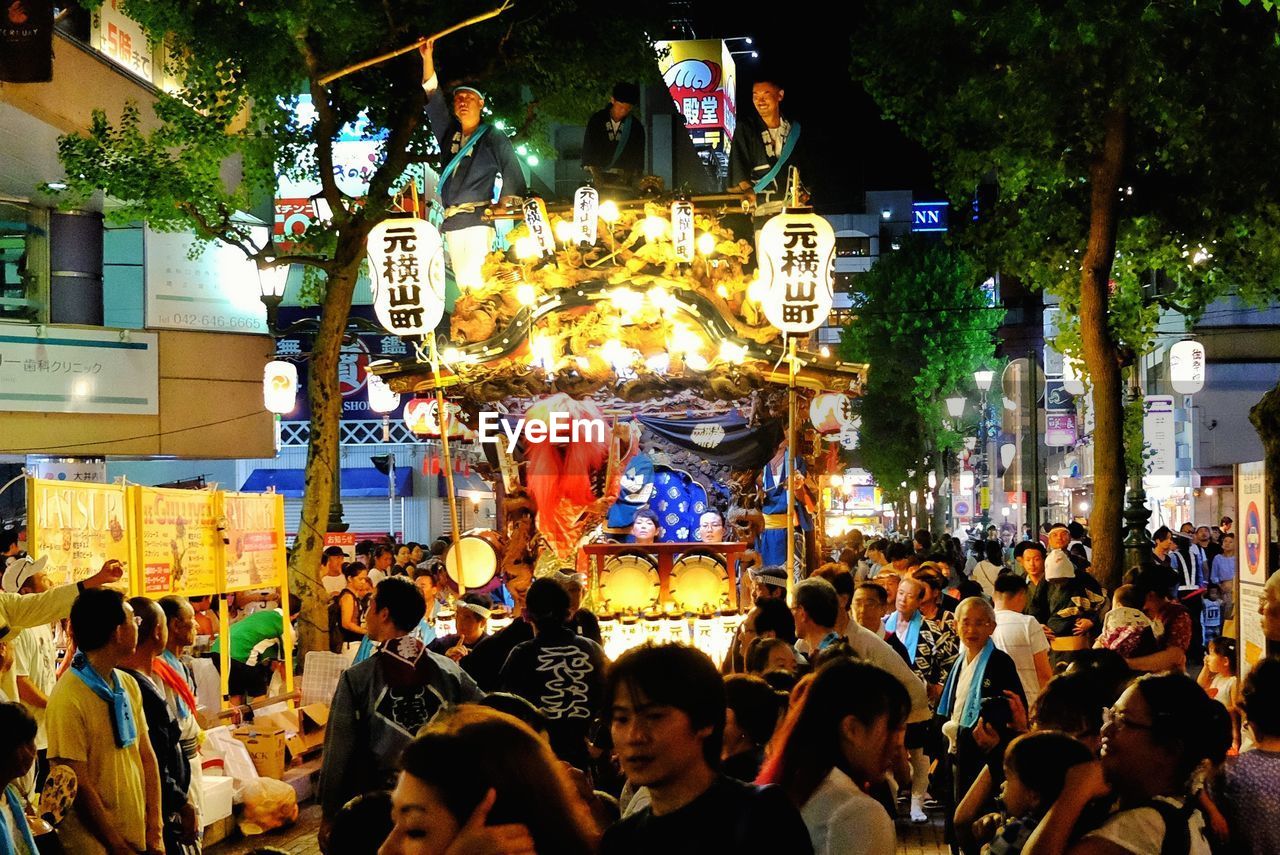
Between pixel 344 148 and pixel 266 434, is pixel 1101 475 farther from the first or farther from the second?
pixel 344 148

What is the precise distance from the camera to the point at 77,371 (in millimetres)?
20109

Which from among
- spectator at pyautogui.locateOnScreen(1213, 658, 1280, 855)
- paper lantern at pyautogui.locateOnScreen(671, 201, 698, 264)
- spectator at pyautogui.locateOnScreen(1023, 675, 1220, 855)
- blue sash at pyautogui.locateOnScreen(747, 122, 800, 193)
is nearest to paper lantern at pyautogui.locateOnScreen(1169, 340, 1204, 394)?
blue sash at pyautogui.locateOnScreen(747, 122, 800, 193)

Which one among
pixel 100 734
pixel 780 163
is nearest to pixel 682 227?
pixel 780 163

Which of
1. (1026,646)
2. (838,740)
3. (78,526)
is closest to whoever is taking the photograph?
(838,740)

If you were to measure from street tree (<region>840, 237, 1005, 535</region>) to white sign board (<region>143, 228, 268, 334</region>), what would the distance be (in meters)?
27.9

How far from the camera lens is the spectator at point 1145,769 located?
402 centimetres

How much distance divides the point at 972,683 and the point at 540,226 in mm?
7859

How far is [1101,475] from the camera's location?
1620 cm

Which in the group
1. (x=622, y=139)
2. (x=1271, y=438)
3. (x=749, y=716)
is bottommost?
(x=749, y=716)

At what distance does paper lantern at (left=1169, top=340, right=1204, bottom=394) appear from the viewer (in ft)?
86.6

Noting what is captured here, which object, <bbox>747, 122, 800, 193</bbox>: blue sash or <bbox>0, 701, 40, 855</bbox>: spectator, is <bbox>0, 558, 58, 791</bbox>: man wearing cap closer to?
<bbox>0, 701, 40, 855</bbox>: spectator

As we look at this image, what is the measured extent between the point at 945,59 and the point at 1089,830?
50.5ft

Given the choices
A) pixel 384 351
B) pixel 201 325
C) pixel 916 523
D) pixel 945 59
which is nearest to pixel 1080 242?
pixel 945 59

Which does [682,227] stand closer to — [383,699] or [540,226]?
[540,226]
